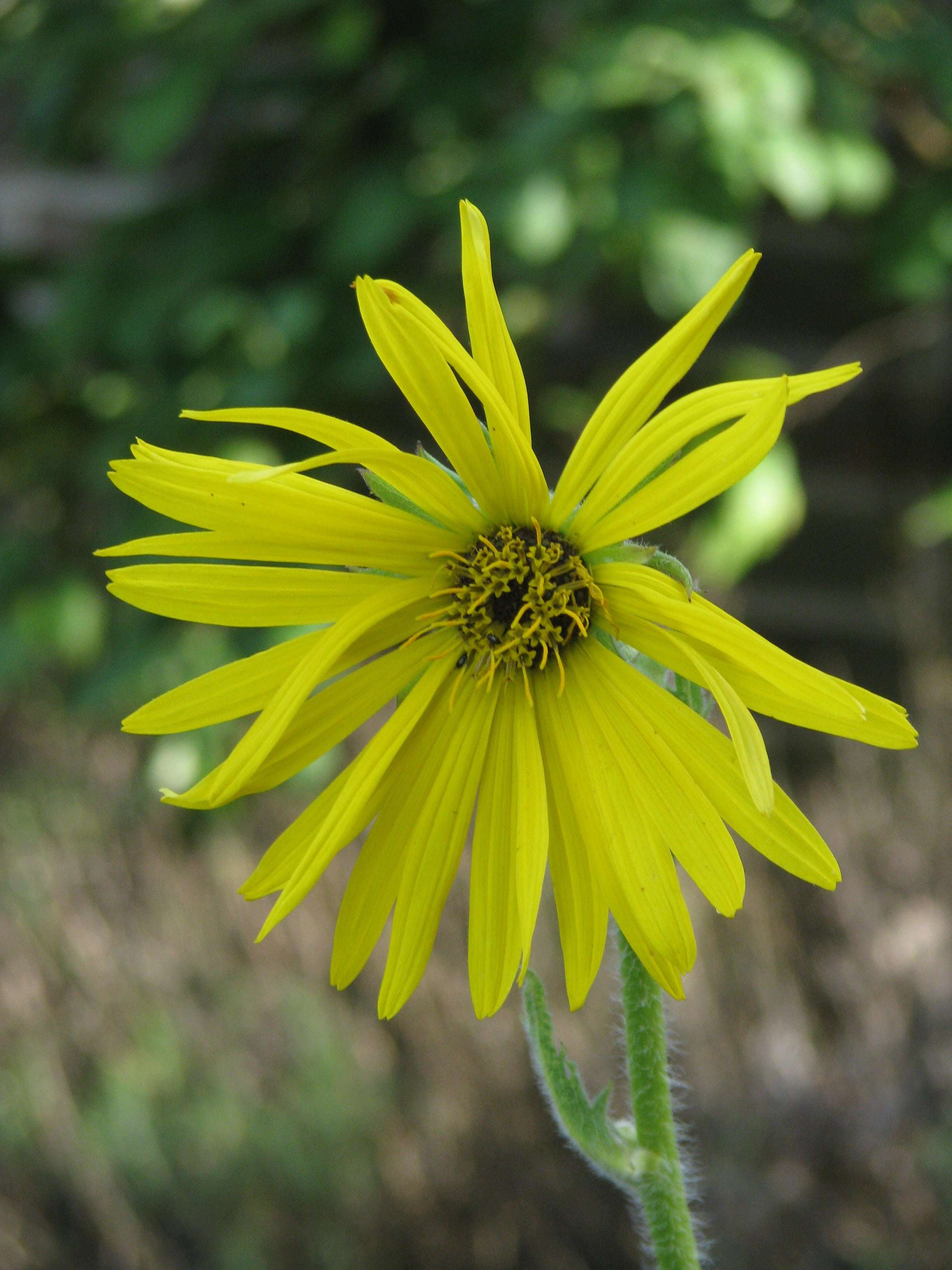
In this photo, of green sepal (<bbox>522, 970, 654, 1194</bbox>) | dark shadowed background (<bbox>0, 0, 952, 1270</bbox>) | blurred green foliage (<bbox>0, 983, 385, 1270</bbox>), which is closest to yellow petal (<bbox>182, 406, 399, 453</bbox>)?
green sepal (<bbox>522, 970, 654, 1194</bbox>)

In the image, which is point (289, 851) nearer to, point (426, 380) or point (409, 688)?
point (409, 688)

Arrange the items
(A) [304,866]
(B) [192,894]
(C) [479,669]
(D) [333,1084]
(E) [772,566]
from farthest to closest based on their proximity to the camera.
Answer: (E) [772,566]
(B) [192,894]
(D) [333,1084]
(C) [479,669]
(A) [304,866]

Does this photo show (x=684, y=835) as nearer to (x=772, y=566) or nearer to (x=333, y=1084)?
(x=333, y=1084)

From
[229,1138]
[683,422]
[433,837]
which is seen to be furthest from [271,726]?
[229,1138]

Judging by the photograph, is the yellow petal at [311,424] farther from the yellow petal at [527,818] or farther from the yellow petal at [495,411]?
the yellow petal at [527,818]

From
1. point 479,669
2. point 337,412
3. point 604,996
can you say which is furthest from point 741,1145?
point 479,669

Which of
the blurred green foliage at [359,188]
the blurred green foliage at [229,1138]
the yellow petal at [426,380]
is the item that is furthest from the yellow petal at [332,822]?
the blurred green foliage at [229,1138]
